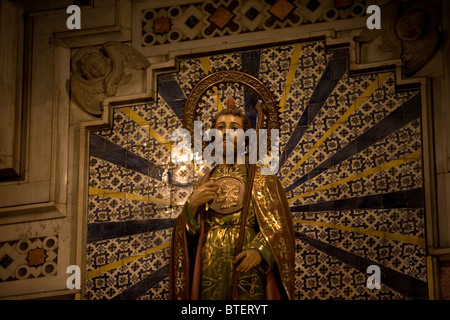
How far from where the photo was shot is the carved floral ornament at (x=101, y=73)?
739 centimetres

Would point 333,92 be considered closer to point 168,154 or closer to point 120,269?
point 168,154

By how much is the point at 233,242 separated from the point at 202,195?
0.35 m

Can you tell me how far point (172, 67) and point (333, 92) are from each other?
3.84 ft

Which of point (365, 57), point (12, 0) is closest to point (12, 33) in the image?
point (12, 0)

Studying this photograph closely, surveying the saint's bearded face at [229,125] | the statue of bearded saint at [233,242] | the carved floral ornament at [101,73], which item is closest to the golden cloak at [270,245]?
the statue of bearded saint at [233,242]

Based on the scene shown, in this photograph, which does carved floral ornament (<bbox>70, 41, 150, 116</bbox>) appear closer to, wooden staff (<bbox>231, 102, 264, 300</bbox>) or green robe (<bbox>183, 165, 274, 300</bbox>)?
wooden staff (<bbox>231, 102, 264, 300</bbox>)

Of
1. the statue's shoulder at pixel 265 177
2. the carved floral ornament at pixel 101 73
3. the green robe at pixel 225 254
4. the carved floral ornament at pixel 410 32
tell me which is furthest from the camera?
the carved floral ornament at pixel 101 73

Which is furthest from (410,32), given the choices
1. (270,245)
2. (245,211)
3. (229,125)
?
(270,245)

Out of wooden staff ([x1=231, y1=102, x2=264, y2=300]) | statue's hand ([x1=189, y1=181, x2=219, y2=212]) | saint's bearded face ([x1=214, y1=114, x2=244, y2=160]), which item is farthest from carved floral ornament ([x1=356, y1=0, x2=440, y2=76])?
statue's hand ([x1=189, y1=181, x2=219, y2=212])

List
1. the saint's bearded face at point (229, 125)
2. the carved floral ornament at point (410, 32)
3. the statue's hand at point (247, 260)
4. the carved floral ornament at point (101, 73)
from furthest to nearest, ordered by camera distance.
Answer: the carved floral ornament at point (101, 73)
the carved floral ornament at point (410, 32)
the saint's bearded face at point (229, 125)
the statue's hand at point (247, 260)

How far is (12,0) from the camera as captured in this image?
7664 millimetres

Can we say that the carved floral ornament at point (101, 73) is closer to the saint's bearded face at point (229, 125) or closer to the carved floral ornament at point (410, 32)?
the saint's bearded face at point (229, 125)

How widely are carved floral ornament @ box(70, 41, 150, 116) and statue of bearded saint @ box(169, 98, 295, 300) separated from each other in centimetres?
114

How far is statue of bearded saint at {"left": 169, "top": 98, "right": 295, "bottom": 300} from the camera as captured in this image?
618 centimetres
